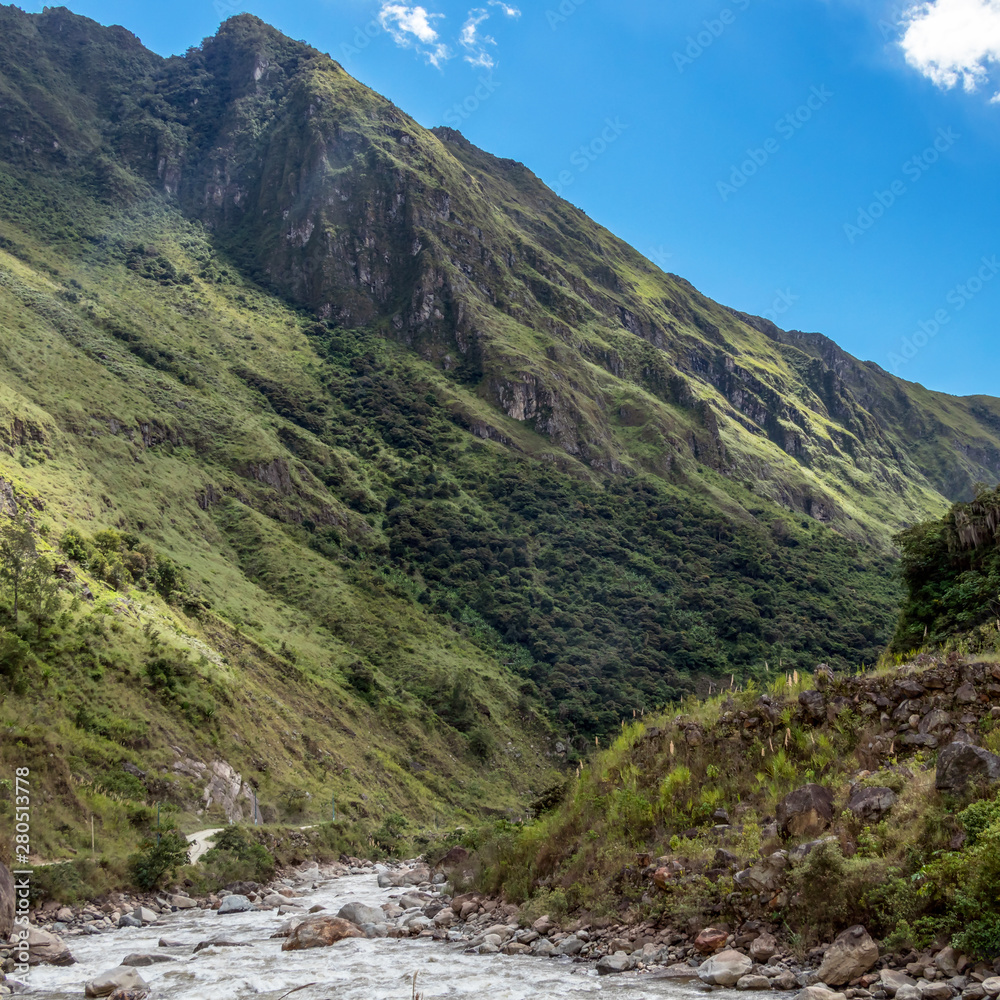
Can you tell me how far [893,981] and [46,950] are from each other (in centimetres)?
1469

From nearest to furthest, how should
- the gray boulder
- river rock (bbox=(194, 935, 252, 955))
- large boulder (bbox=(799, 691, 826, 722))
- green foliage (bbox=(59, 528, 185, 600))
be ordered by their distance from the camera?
large boulder (bbox=(799, 691, 826, 722)) → the gray boulder → river rock (bbox=(194, 935, 252, 955)) → green foliage (bbox=(59, 528, 185, 600))

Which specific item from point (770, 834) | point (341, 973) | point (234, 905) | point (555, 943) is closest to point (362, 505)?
point (234, 905)

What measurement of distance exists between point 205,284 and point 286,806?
152 meters

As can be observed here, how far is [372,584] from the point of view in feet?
305

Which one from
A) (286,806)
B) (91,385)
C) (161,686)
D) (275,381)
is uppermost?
(275,381)

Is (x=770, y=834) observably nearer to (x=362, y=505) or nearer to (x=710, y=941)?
(x=710, y=941)

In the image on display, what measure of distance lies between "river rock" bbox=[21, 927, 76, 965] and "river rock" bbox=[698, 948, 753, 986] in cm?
1197

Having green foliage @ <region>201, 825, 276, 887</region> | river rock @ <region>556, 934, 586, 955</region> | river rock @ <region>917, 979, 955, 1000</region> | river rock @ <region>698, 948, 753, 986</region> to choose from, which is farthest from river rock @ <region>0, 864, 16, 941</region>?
river rock @ <region>917, 979, 955, 1000</region>

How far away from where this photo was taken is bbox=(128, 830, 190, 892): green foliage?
21719 millimetres

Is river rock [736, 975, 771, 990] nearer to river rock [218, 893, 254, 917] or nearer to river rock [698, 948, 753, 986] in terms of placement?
river rock [698, 948, 753, 986]

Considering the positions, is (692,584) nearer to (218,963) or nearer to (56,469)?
(56,469)

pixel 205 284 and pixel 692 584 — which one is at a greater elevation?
pixel 205 284

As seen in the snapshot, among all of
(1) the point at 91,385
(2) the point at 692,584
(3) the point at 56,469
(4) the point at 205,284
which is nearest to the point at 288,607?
(3) the point at 56,469

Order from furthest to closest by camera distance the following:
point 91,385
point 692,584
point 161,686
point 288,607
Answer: point 692,584
point 91,385
point 288,607
point 161,686
